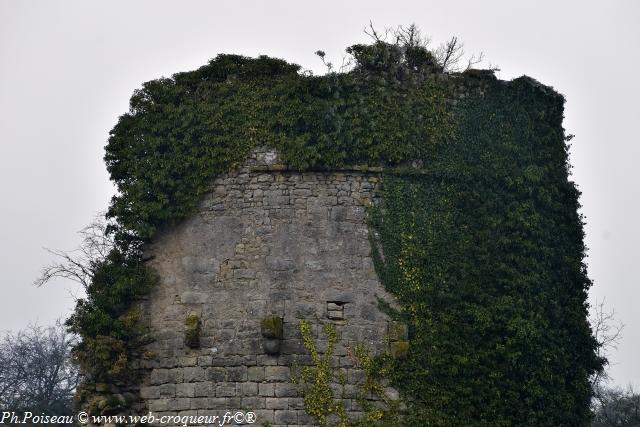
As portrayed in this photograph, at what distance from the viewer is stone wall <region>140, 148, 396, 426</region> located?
10664 mm

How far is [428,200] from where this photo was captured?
11.3 m

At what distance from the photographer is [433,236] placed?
1106cm

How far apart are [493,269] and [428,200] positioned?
4.14 feet

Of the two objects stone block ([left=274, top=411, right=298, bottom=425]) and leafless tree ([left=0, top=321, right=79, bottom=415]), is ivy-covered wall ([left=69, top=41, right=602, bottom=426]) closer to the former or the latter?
stone block ([left=274, top=411, right=298, bottom=425])

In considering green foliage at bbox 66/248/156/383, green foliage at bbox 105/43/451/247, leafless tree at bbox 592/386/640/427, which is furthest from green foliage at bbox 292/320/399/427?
leafless tree at bbox 592/386/640/427

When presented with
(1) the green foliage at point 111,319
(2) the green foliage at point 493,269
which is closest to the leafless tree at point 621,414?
(2) the green foliage at point 493,269

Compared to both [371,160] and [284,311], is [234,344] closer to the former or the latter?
[284,311]

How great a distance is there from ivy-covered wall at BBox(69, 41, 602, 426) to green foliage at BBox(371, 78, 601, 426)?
18 mm

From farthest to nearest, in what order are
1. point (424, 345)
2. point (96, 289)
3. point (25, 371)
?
point (25, 371), point (96, 289), point (424, 345)

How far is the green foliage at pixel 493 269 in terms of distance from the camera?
1043cm

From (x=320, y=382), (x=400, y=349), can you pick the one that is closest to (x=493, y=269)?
(x=400, y=349)

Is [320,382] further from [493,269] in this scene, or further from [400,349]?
[493,269]

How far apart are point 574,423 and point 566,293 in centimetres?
170

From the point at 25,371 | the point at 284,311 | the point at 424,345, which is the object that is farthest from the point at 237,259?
the point at 25,371
